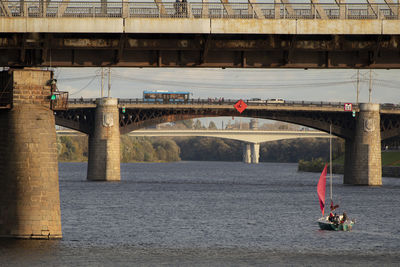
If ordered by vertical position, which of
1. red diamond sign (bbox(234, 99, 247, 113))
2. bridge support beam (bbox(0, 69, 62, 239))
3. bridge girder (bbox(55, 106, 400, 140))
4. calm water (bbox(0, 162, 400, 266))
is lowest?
calm water (bbox(0, 162, 400, 266))

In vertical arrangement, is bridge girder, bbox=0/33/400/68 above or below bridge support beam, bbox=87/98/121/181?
above

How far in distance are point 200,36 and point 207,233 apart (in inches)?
752

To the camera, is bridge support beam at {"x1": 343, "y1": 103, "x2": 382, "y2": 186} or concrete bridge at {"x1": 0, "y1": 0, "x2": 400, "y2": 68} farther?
bridge support beam at {"x1": 343, "y1": 103, "x2": 382, "y2": 186}

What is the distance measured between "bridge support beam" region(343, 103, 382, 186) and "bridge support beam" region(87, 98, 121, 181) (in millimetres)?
37617

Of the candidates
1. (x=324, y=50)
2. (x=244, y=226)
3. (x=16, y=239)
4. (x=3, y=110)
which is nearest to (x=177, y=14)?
(x=324, y=50)

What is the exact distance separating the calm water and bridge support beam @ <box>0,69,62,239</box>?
1.19 m

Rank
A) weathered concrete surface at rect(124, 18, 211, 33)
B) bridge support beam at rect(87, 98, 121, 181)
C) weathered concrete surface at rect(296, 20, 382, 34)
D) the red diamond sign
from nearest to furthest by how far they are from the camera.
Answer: weathered concrete surface at rect(124, 18, 211, 33) → weathered concrete surface at rect(296, 20, 382, 34) → bridge support beam at rect(87, 98, 121, 181) → the red diamond sign

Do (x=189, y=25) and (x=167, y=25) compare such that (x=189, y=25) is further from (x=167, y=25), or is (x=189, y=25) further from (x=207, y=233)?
(x=207, y=233)

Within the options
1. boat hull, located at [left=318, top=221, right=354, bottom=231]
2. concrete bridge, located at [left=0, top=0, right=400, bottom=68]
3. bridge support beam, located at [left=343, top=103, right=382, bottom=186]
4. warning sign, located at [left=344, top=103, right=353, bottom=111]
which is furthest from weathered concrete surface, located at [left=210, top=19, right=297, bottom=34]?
warning sign, located at [left=344, top=103, right=353, bottom=111]

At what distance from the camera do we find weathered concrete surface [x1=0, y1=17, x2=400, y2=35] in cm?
4084

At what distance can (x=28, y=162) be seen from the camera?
139 feet

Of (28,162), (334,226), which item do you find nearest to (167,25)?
(28,162)

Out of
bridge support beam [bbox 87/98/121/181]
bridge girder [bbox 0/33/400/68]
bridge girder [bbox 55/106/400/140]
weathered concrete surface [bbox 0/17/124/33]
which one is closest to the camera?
weathered concrete surface [bbox 0/17/124/33]

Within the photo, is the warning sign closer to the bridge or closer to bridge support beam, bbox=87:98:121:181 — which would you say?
bridge support beam, bbox=87:98:121:181
